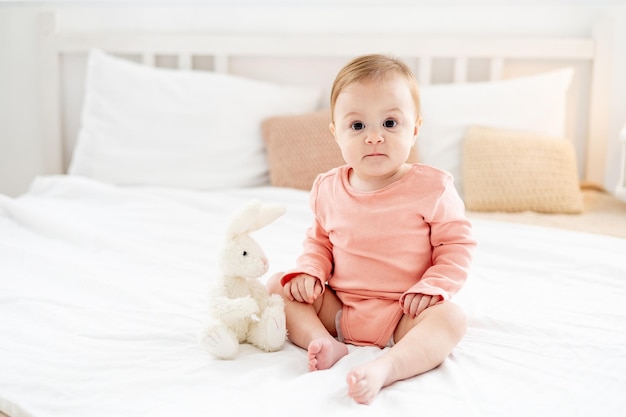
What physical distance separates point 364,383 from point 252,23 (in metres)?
1.95

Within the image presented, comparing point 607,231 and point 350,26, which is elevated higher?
point 350,26

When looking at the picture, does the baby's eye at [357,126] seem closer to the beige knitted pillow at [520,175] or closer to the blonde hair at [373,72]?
the blonde hair at [373,72]

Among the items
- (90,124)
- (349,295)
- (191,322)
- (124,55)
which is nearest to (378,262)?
(349,295)

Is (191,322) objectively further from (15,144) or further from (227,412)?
(15,144)

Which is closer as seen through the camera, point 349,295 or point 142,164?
point 349,295

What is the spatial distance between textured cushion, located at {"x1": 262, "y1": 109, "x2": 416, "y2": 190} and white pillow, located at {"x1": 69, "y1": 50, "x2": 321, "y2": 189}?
0.09 meters

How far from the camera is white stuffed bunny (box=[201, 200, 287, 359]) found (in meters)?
0.96

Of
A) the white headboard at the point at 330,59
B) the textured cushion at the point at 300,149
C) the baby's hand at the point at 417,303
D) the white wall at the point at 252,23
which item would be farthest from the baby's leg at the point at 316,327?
the white wall at the point at 252,23

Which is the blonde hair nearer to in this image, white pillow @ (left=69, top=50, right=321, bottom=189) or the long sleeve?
the long sleeve

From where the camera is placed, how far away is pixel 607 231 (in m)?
1.70

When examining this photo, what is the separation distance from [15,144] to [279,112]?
3.68 feet

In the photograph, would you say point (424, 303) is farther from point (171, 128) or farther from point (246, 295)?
point (171, 128)

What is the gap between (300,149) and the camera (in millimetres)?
2066

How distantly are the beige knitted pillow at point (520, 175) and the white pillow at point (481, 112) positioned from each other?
10 cm
